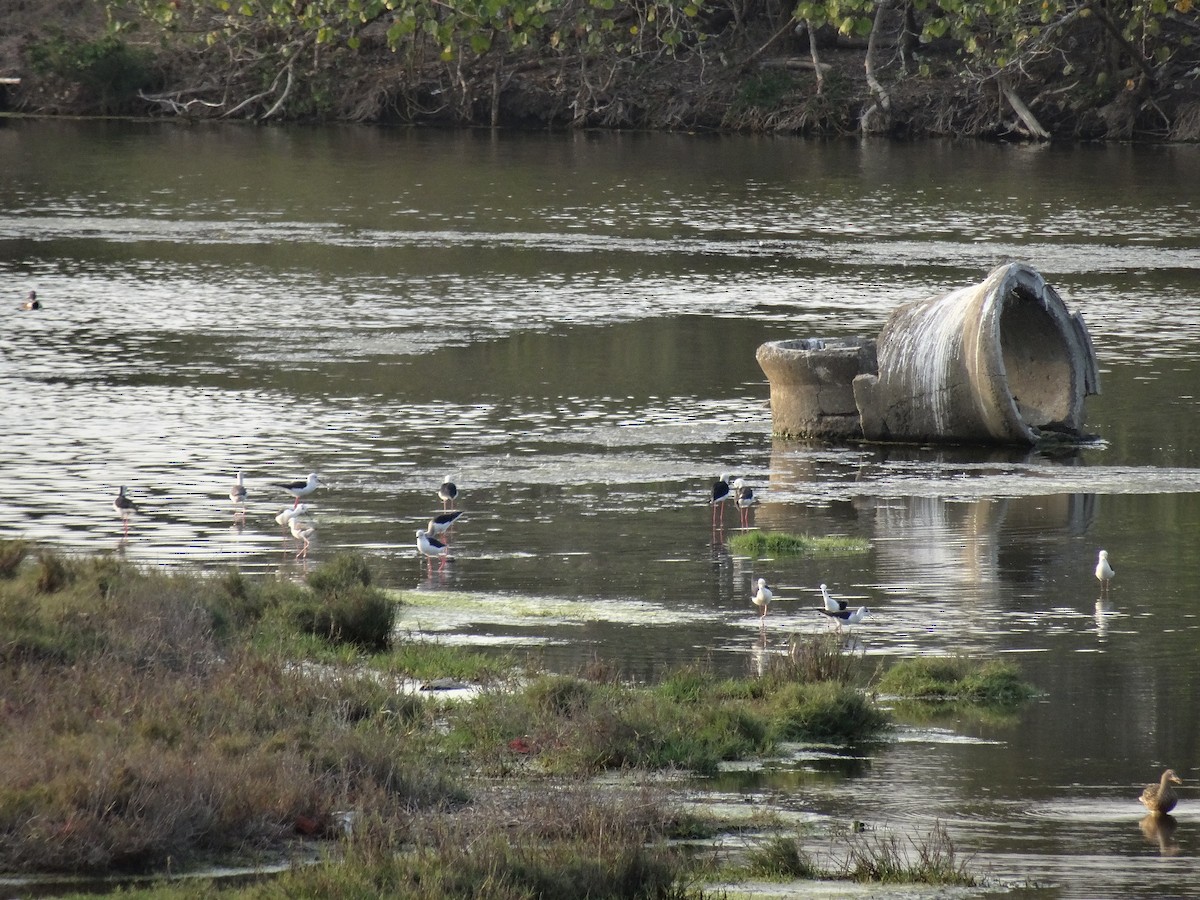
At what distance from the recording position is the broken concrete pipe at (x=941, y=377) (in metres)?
20.2

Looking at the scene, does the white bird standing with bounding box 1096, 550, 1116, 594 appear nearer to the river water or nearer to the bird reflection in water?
the river water

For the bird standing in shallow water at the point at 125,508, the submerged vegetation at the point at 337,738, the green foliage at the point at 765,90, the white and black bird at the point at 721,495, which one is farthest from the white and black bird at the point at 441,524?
the green foliage at the point at 765,90

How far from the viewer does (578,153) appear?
202 feet

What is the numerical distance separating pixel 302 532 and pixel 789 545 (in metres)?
3.81

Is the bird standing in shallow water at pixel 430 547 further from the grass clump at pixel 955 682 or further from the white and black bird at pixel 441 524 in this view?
the grass clump at pixel 955 682

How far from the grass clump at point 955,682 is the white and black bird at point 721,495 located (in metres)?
5.20

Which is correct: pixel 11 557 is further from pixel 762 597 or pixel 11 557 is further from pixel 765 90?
pixel 765 90

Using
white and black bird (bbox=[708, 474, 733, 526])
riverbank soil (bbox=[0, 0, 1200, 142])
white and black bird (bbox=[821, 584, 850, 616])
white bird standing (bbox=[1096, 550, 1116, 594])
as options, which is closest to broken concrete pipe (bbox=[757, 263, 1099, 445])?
white and black bird (bbox=[708, 474, 733, 526])

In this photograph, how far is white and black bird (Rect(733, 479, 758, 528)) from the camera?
56.5 feet

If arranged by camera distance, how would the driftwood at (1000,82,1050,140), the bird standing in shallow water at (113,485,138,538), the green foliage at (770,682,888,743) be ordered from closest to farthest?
the green foliage at (770,682,888,743), the bird standing in shallow water at (113,485,138,538), the driftwood at (1000,82,1050,140)

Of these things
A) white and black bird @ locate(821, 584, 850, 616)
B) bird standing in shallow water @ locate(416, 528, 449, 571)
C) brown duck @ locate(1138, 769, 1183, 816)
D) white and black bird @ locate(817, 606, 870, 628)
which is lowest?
bird standing in shallow water @ locate(416, 528, 449, 571)

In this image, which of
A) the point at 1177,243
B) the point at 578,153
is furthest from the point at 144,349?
the point at 578,153

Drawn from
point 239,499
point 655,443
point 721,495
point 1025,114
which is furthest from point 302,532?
point 1025,114

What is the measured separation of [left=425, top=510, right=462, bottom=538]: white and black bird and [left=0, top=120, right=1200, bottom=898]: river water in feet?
1.01
